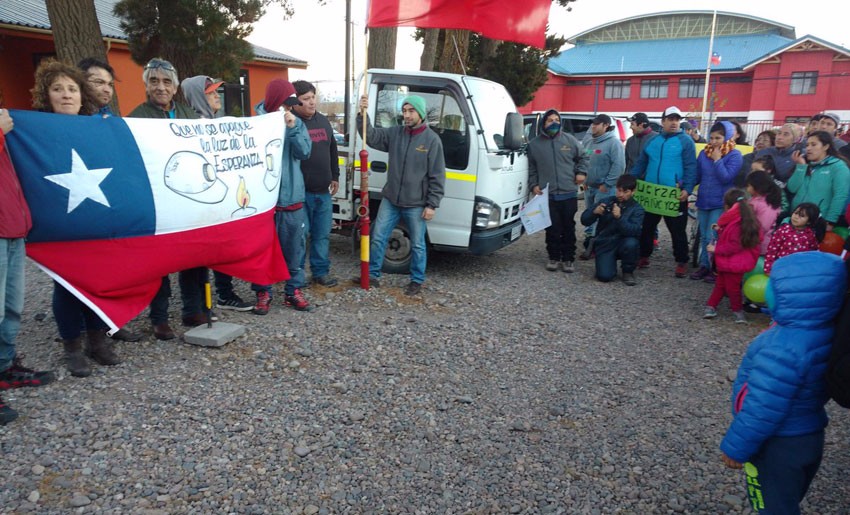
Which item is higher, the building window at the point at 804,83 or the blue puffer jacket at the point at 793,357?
the building window at the point at 804,83

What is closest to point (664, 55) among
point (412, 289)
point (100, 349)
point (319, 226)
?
point (412, 289)

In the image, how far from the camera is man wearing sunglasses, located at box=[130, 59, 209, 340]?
441 cm

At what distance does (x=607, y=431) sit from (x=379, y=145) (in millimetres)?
4045

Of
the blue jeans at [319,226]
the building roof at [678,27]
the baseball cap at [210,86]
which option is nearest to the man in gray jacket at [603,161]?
the blue jeans at [319,226]

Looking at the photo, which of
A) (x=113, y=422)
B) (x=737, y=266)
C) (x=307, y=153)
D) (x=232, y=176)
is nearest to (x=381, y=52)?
(x=307, y=153)

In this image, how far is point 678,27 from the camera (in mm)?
45438

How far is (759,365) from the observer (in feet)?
7.43

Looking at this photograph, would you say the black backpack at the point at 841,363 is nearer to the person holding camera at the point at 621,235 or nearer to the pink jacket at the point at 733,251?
the pink jacket at the point at 733,251

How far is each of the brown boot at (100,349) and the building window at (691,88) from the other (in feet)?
136

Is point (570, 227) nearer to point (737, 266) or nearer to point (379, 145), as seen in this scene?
point (737, 266)

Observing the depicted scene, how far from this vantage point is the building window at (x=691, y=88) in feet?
126

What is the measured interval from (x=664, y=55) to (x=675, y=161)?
3953 centimetres

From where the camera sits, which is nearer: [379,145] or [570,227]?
[379,145]

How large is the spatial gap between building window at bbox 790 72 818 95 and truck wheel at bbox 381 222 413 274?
1420 inches
